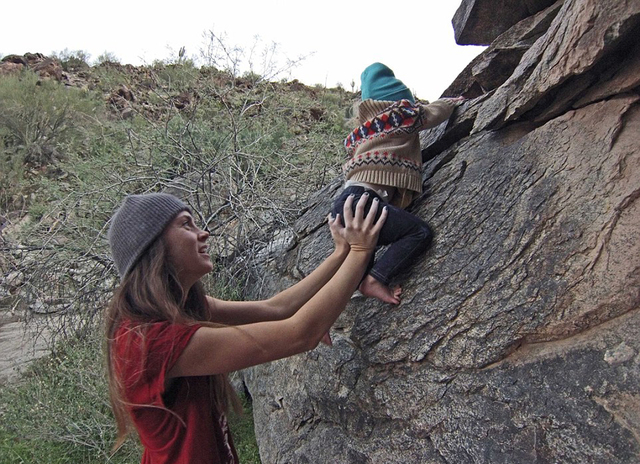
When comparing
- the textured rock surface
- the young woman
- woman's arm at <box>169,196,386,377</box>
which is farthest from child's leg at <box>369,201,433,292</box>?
the textured rock surface

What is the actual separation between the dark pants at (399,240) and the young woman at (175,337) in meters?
0.36

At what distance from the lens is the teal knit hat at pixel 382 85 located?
246 centimetres

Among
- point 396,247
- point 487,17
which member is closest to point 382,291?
point 396,247

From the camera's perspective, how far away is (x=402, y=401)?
216 centimetres

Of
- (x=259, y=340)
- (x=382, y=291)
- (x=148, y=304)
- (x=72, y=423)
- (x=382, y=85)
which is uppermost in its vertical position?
(x=382, y=85)

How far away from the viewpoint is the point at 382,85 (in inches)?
97.3

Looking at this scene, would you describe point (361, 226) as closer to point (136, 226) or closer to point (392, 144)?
point (392, 144)

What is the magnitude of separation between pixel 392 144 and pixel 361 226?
1.88 ft

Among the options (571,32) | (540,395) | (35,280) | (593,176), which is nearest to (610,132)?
(593,176)

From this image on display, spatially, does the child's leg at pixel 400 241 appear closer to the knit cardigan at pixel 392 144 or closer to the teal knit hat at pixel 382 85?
the knit cardigan at pixel 392 144

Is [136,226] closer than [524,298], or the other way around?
[136,226]

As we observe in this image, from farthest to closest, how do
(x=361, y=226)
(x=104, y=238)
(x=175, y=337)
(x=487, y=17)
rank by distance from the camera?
(x=104, y=238) < (x=487, y=17) < (x=361, y=226) < (x=175, y=337)

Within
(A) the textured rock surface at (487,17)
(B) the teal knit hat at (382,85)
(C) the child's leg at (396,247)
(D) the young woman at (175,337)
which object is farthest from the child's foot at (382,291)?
(A) the textured rock surface at (487,17)

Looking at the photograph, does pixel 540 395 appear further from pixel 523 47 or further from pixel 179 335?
pixel 523 47
